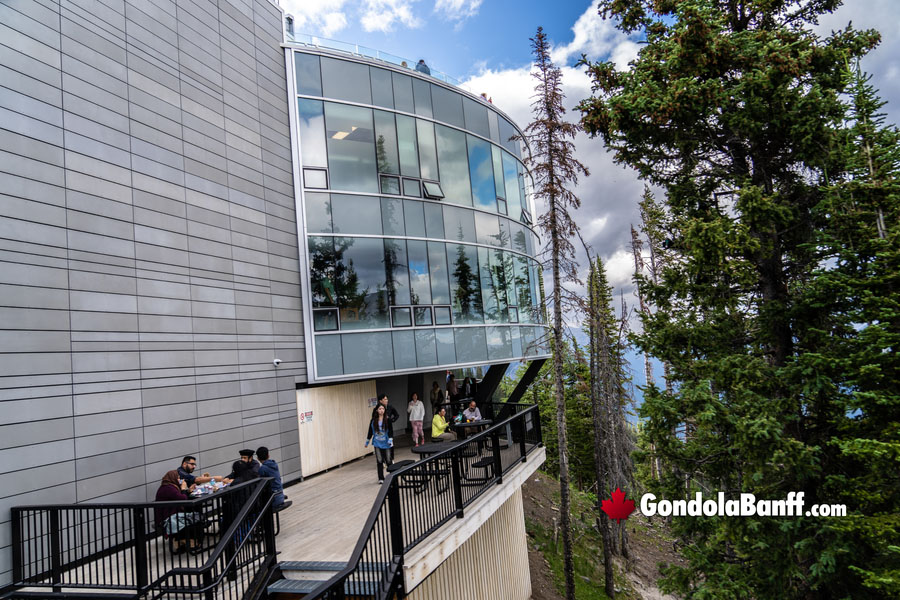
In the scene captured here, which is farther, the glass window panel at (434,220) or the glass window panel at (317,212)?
the glass window panel at (434,220)

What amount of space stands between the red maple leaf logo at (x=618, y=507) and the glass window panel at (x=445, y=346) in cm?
899

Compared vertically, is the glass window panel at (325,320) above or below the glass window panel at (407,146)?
below

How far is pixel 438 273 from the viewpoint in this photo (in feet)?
51.8

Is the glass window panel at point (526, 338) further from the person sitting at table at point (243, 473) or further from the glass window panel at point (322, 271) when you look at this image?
the person sitting at table at point (243, 473)

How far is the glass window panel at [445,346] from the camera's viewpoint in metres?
15.5

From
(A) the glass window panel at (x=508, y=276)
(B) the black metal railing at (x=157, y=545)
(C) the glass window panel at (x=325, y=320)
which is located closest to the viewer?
(B) the black metal railing at (x=157, y=545)

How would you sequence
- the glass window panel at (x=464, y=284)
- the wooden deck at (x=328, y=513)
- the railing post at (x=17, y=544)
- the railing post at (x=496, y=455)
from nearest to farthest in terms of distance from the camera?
the railing post at (x=17, y=544) → the wooden deck at (x=328, y=513) → the railing post at (x=496, y=455) → the glass window panel at (x=464, y=284)

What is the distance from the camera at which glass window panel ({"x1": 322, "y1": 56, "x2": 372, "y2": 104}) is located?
47.2 feet

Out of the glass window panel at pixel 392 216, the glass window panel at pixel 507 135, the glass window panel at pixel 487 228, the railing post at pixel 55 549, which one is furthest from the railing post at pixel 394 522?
the glass window panel at pixel 507 135

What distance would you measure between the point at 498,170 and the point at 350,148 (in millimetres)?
6776

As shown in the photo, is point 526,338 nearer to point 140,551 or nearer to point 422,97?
point 422,97

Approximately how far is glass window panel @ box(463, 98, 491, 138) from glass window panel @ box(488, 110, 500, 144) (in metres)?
0.21

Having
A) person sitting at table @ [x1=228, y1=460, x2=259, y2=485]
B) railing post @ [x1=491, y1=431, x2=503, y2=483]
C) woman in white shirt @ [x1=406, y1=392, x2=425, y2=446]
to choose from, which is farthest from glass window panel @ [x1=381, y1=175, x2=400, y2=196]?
person sitting at table @ [x1=228, y1=460, x2=259, y2=485]

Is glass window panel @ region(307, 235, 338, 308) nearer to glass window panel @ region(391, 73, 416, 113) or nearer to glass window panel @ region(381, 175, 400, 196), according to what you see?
glass window panel @ region(381, 175, 400, 196)
